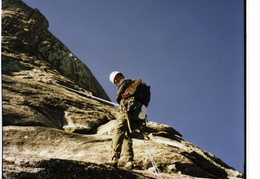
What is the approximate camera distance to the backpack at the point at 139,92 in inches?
271

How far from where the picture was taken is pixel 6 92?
9.50 meters

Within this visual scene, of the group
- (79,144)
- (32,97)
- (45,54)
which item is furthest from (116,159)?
(45,54)

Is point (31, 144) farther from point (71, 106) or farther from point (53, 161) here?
point (71, 106)

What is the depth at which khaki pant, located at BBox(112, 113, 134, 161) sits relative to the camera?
6281 millimetres

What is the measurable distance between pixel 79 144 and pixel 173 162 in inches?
101

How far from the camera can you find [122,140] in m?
6.39

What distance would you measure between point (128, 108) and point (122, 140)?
2.47 ft

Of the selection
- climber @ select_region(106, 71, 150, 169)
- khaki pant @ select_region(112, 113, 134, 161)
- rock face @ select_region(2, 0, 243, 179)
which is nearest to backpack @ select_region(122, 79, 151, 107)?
climber @ select_region(106, 71, 150, 169)

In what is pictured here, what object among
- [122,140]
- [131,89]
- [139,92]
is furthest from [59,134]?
[139,92]

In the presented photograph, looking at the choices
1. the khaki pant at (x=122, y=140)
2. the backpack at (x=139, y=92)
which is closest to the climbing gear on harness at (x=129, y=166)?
the khaki pant at (x=122, y=140)

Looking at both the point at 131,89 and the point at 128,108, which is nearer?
the point at 128,108

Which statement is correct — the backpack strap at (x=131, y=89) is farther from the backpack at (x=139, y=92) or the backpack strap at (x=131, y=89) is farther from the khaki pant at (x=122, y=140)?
the khaki pant at (x=122, y=140)

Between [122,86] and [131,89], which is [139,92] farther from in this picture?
[122,86]

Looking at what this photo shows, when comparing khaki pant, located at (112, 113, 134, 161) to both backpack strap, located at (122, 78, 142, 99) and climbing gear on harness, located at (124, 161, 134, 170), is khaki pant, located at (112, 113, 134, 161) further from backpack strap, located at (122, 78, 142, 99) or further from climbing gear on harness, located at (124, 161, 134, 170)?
backpack strap, located at (122, 78, 142, 99)
